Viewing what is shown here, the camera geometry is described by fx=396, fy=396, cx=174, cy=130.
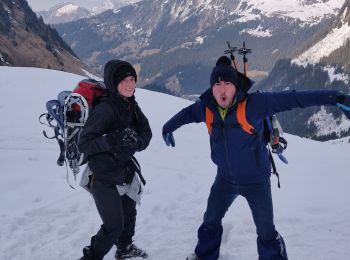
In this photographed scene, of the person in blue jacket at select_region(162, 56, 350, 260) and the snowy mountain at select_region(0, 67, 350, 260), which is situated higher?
the person in blue jacket at select_region(162, 56, 350, 260)

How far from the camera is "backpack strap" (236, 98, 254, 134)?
476cm

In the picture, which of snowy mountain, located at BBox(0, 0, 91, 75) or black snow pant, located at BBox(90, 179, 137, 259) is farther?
snowy mountain, located at BBox(0, 0, 91, 75)

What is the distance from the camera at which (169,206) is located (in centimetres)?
850

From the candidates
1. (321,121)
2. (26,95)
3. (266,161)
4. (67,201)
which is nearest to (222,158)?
(266,161)

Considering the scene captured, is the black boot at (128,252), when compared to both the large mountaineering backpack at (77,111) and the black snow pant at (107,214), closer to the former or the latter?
the black snow pant at (107,214)

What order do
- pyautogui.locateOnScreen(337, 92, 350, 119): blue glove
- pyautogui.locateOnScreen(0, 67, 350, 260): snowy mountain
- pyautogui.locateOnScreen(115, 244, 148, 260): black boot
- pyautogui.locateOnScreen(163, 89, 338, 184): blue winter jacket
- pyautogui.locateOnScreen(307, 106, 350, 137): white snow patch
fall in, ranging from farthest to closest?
pyautogui.locateOnScreen(307, 106, 350, 137): white snow patch < pyautogui.locateOnScreen(0, 67, 350, 260): snowy mountain < pyautogui.locateOnScreen(115, 244, 148, 260): black boot < pyautogui.locateOnScreen(163, 89, 338, 184): blue winter jacket < pyautogui.locateOnScreen(337, 92, 350, 119): blue glove

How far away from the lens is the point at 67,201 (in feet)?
27.7

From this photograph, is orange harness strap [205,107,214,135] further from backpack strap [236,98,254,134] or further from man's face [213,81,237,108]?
backpack strap [236,98,254,134]

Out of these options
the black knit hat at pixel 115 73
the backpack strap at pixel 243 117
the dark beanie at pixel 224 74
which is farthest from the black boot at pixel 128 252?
the dark beanie at pixel 224 74

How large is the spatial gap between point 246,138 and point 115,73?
1832mm

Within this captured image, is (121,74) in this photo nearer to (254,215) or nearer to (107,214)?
(107,214)

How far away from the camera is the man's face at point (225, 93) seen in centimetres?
477

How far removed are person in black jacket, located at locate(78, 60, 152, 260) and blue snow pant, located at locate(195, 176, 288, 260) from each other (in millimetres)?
1202

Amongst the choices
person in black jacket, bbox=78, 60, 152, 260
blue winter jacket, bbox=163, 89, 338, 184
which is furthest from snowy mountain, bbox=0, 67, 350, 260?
blue winter jacket, bbox=163, 89, 338, 184
